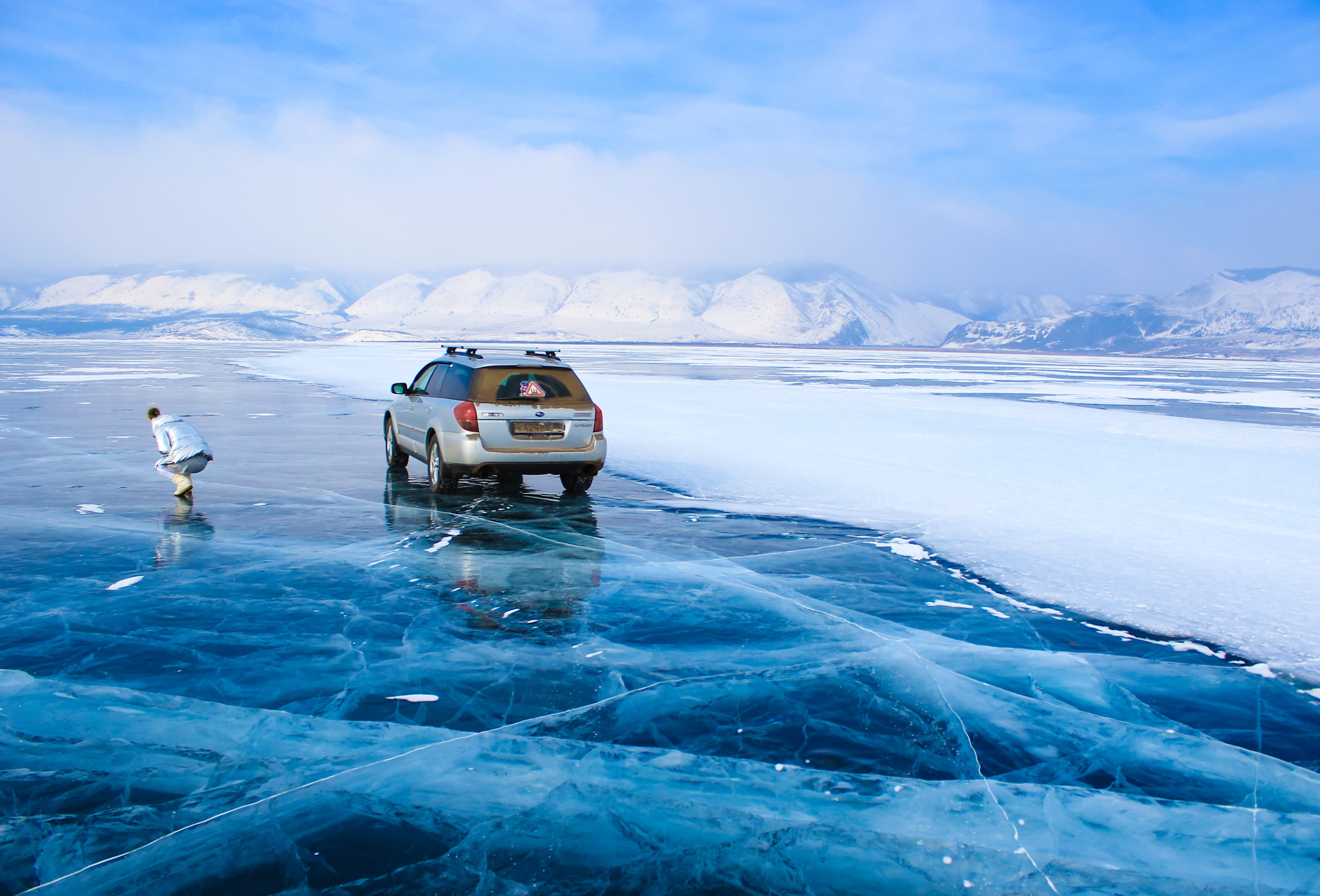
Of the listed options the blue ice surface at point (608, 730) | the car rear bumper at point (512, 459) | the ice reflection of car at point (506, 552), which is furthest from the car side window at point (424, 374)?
the blue ice surface at point (608, 730)

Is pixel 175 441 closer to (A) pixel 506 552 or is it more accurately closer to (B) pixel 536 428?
(B) pixel 536 428

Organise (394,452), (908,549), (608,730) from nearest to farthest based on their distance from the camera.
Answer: (608,730)
(908,549)
(394,452)

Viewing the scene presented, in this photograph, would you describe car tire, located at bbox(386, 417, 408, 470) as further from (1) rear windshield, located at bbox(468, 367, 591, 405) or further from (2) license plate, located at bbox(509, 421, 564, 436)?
(2) license plate, located at bbox(509, 421, 564, 436)

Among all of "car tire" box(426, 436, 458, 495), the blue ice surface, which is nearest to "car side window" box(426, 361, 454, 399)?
"car tire" box(426, 436, 458, 495)

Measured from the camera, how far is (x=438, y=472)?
11320mm

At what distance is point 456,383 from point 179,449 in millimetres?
3069

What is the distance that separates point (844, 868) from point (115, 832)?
2770 mm

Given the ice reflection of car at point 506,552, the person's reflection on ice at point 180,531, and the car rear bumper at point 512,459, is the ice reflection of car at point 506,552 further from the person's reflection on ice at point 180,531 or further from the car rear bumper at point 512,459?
the person's reflection on ice at point 180,531

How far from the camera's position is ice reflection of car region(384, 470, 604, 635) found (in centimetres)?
677

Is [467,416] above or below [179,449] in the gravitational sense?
above

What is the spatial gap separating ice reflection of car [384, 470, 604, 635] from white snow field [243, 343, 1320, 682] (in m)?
2.18

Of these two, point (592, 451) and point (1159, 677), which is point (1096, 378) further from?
point (1159, 677)

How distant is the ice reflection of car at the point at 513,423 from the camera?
420 inches

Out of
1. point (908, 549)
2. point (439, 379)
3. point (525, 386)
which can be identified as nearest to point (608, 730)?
point (908, 549)
